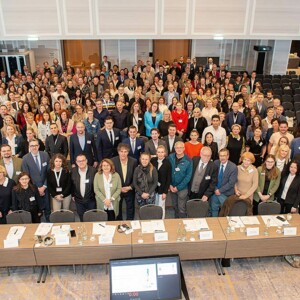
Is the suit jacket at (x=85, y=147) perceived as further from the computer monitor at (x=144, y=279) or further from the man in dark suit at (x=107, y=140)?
the computer monitor at (x=144, y=279)

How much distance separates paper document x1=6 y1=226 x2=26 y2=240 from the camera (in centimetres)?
447

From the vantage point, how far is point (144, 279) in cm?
404

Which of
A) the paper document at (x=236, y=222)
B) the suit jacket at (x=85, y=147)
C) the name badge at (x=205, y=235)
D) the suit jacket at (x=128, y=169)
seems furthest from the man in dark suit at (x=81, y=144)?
the paper document at (x=236, y=222)

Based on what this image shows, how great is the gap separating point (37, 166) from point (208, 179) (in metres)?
2.74

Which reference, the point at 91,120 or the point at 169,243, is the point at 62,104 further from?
the point at 169,243

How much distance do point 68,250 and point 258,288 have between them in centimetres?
263

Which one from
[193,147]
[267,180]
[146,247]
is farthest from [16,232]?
[267,180]

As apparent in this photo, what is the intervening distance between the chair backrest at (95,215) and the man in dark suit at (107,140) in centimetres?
153

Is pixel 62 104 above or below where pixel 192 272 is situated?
above

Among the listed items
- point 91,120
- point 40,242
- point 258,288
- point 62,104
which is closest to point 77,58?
point 62,104

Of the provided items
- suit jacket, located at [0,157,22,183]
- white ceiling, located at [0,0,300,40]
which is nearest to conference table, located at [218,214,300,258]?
suit jacket, located at [0,157,22,183]

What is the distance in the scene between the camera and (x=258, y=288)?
456 centimetres

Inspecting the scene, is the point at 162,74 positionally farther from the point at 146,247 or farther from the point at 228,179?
the point at 146,247

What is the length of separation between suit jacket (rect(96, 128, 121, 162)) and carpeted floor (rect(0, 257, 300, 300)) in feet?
6.96
